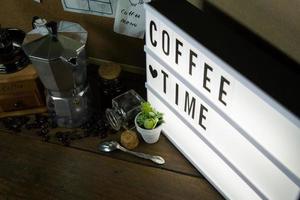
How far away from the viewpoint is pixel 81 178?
85 centimetres

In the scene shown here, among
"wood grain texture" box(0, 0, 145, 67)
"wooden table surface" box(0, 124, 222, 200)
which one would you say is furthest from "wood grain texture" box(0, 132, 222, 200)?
"wood grain texture" box(0, 0, 145, 67)

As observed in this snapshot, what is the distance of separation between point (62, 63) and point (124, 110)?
7.7 inches

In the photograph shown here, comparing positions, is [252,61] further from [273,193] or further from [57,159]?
[57,159]

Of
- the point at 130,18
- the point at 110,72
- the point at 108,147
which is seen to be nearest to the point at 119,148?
the point at 108,147

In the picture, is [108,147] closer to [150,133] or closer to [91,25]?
[150,133]

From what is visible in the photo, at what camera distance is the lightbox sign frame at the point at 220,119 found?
62 cm

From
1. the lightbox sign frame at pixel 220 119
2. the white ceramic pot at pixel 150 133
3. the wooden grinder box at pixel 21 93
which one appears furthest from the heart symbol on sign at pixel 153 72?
the wooden grinder box at pixel 21 93

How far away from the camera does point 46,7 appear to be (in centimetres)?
99

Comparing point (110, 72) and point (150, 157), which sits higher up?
point (110, 72)

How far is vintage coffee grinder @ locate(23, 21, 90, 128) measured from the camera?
2.61 feet

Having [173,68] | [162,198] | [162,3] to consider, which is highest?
[162,3]

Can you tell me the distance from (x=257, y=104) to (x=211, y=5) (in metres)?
0.28

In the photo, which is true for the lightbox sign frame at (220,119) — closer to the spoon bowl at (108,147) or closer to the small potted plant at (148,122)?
the small potted plant at (148,122)

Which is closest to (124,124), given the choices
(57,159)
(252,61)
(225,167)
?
(57,159)
